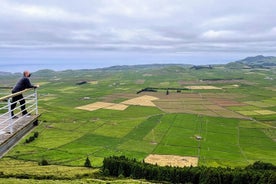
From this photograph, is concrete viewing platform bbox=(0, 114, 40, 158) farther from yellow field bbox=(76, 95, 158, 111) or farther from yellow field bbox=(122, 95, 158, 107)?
yellow field bbox=(122, 95, 158, 107)

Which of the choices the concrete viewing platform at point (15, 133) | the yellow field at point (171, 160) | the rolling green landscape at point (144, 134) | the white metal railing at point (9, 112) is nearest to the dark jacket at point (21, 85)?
the white metal railing at point (9, 112)

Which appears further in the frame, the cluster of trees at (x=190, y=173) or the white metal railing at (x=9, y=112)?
the cluster of trees at (x=190, y=173)

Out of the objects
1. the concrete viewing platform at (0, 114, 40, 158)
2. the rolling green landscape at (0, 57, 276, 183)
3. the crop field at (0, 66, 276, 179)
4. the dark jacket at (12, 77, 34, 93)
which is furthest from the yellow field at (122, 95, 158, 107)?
the concrete viewing platform at (0, 114, 40, 158)

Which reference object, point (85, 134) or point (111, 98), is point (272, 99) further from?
point (85, 134)

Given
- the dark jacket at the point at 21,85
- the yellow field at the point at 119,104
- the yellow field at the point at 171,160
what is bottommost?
the yellow field at the point at 171,160

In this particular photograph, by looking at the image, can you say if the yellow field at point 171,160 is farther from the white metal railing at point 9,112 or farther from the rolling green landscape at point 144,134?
the white metal railing at point 9,112

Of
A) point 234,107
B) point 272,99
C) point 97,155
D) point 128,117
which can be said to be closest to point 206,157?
point 97,155

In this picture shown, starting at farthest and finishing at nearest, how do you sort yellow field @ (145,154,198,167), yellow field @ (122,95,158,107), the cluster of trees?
yellow field @ (122,95,158,107)
yellow field @ (145,154,198,167)
the cluster of trees

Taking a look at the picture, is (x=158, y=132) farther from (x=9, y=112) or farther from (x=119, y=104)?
(x=9, y=112)
